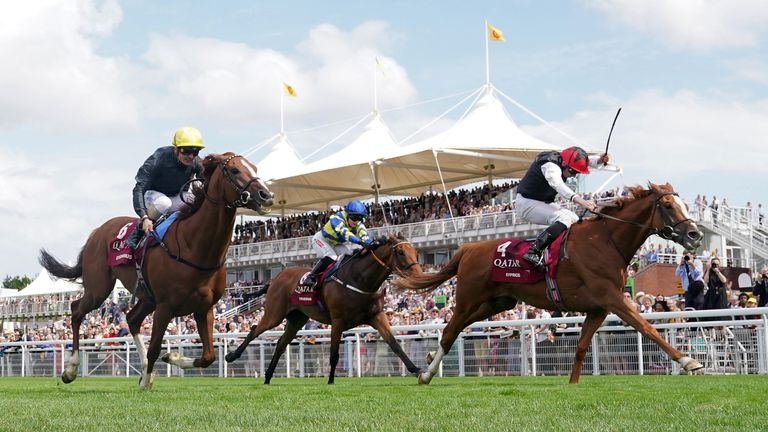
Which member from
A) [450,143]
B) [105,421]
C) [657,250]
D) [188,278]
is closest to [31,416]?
[105,421]

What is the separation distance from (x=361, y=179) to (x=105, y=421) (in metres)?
38.6

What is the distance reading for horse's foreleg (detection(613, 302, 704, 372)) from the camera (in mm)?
8369

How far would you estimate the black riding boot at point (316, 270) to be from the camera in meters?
12.5

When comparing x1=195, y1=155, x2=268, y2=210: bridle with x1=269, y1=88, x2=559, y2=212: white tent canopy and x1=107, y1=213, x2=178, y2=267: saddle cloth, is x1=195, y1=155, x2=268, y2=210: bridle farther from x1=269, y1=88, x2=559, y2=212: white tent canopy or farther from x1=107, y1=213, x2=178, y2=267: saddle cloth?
x1=269, y1=88, x2=559, y2=212: white tent canopy

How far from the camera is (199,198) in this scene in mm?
9414

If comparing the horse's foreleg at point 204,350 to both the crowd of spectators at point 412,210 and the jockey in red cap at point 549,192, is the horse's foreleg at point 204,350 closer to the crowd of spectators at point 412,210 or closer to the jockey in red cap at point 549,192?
the jockey in red cap at point 549,192

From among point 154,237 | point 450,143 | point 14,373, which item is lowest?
point 14,373

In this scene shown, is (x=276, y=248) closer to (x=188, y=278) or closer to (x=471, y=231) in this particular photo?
→ (x=471, y=231)

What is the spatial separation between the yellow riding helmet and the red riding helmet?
351cm

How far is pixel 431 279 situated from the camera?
10.9 metres

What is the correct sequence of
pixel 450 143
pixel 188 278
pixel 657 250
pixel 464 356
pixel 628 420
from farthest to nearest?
pixel 450 143, pixel 657 250, pixel 464 356, pixel 188 278, pixel 628 420

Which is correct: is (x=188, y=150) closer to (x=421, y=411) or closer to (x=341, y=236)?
(x=341, y=236)

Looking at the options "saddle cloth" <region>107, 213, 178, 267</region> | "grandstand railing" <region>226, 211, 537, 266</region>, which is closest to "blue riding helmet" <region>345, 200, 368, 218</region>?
"saddle cloth" <region>107, 213, 178, 267</region>

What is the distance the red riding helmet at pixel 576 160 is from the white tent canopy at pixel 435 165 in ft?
79.7
